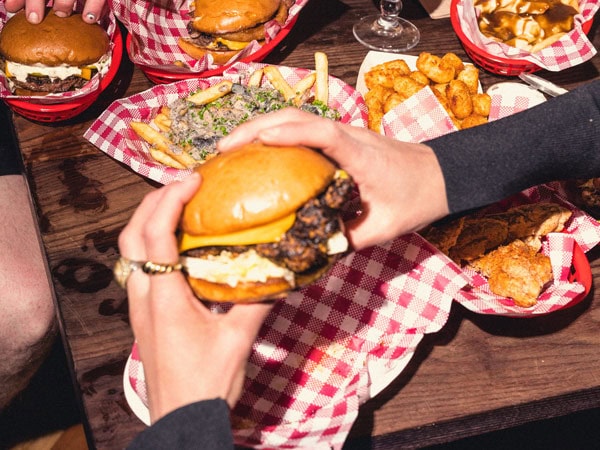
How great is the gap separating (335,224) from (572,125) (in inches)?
36.0

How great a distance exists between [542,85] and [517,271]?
3.56ft

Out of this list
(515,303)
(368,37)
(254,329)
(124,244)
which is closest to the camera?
(254,329)

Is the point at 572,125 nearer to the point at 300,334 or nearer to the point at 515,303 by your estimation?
the point at 515,303

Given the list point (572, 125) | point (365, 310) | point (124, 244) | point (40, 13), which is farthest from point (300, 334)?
point (40, 13)

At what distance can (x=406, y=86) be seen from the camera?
2.44 m

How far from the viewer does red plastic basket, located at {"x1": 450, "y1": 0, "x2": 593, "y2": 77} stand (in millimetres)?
2633

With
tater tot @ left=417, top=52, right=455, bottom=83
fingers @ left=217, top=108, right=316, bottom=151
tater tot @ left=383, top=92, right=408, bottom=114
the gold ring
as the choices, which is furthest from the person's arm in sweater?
tater tot @ left=417, top=52, right=455, bottom=83

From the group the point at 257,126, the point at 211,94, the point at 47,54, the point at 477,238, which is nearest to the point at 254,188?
the point at 257,126

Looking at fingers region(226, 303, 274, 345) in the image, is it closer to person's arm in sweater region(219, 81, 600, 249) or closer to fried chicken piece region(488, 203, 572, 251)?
person's arm in sweater region(219, 81, 600, 249)

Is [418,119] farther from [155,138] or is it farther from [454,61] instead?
[155,138]

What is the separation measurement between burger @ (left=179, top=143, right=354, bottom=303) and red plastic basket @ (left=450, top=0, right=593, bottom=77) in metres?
1.51

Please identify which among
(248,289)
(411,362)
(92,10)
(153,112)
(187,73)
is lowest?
(411,362)

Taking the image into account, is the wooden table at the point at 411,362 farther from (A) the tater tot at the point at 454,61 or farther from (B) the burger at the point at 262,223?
(A) the tater tot at the point at 454,61

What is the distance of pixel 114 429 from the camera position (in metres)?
1.71
